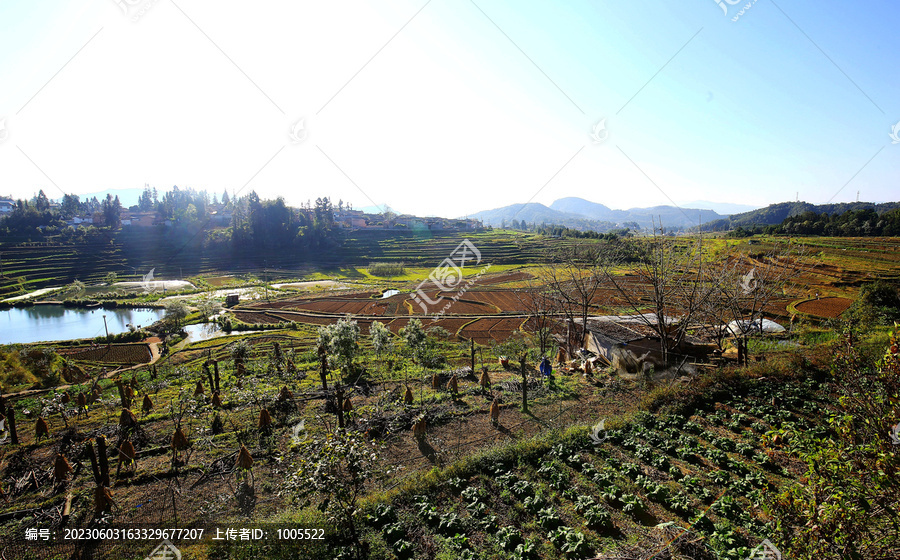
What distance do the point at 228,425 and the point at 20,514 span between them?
523 centimetres

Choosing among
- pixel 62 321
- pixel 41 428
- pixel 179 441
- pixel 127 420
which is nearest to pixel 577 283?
pixel 179 441

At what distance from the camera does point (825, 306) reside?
3378 cm

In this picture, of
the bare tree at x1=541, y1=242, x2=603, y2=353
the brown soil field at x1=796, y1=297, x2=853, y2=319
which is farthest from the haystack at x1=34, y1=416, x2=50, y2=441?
the brown soil field at x1=796, y1=297, x2=853, y2=319

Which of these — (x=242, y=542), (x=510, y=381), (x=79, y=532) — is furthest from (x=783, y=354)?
(x=79, y=532)

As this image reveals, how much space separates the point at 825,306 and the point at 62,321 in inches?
3255

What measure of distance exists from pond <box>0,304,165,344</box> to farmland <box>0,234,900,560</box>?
80.7ft

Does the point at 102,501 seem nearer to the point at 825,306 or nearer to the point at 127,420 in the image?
the point at 127,420

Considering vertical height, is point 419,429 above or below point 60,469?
below

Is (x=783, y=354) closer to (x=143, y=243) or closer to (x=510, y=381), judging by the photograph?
(x=510, y=381)

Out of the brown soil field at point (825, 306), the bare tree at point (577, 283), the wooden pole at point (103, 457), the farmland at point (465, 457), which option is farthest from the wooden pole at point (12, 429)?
the brown soil field at point (825, 306)

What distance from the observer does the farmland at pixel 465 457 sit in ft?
23.8

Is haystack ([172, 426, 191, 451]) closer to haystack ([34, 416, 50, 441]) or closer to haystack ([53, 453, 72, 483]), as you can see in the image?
haystack ([53, 453, 72, 483])

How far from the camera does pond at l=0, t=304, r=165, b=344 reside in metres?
40.2

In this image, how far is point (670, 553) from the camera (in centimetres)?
636
